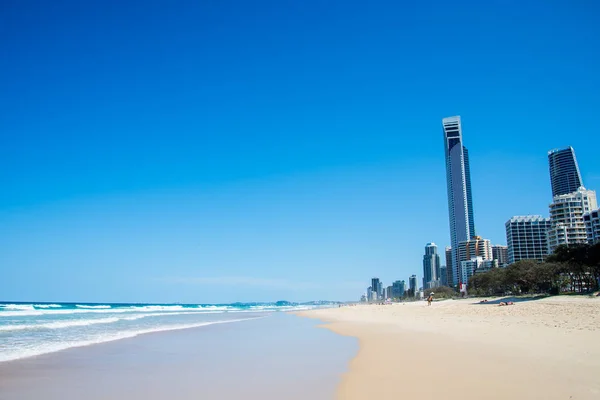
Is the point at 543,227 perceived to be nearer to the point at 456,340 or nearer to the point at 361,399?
the point at 456,340

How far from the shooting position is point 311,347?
1582 centimetres

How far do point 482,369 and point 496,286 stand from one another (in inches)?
3406

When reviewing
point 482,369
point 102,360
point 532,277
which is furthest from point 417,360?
point 532,277

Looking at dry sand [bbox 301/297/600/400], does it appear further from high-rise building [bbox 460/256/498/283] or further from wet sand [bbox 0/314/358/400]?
high-rise building [bbox 460/256/498/283]

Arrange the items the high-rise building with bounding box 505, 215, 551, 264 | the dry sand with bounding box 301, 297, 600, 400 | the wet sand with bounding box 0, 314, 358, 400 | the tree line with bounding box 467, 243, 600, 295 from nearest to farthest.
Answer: the dry sand with bounding box 301, 297, 600, 400, the wet sand with bounding box 0, 314, 358, 400, the tree line with bounding box 467, 243, 600, 295, the high-rise building with bounding box 505, 215, 551, 264

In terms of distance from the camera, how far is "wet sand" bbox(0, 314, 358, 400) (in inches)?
323

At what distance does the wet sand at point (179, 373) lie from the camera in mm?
8211

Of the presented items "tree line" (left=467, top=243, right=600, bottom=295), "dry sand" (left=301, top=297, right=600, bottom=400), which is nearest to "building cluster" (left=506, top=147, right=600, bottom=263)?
"tree line" (left=467, top=243, right=600, bottom=295)

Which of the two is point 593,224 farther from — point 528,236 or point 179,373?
point 179,373

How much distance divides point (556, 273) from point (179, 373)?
7073 cm

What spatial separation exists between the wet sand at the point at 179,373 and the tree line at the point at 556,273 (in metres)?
50.0

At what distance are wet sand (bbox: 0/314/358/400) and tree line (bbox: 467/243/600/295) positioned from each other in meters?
50.0

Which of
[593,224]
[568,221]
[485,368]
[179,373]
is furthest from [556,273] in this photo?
[568,221]

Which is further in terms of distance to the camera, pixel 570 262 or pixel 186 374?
pixel 570 262
